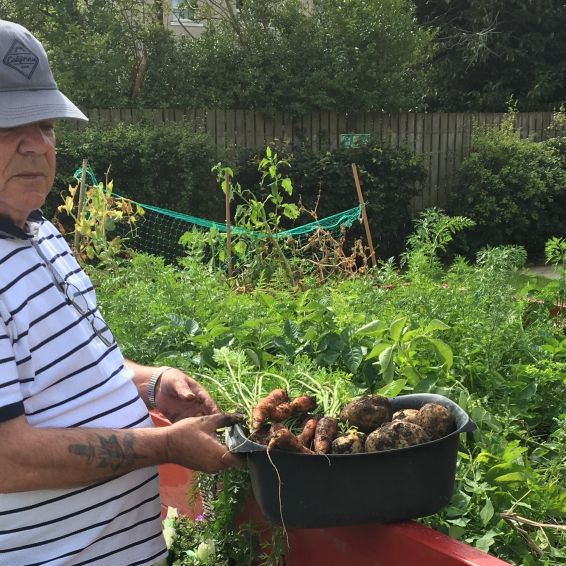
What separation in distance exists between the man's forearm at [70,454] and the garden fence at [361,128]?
29.7ft

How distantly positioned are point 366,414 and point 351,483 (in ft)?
0.71

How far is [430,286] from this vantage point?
3.40m

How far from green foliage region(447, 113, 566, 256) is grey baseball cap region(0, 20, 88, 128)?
972 centimetres

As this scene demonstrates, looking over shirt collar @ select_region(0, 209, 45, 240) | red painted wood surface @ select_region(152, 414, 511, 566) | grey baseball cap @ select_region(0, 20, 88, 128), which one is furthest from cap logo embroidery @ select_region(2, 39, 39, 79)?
red painted wood surface @ select_region(152, 414, 511, 566)

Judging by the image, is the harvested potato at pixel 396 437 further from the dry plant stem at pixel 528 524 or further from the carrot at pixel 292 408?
the dry plant stem at pixel 528 524

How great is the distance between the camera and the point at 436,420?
165 cm

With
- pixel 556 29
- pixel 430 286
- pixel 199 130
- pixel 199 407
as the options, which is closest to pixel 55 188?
pixel 199 130

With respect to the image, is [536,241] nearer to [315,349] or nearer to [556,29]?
[556,29]

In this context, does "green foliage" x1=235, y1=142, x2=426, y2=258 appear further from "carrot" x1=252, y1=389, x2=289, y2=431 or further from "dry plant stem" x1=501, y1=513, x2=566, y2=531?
"carrot" x1=252, y1=389, x2=289, y2=431

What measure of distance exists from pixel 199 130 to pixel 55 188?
264 centimetres

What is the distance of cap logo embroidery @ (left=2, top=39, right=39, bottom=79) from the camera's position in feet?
5.06

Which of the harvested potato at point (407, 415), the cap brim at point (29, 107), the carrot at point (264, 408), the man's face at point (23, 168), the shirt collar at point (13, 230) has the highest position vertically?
the cap brim at point (29, 107)

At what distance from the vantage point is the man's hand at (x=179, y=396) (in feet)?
6.45

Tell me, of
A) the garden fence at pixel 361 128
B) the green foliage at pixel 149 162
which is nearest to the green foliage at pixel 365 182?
the garden fence at pixel 361 128
